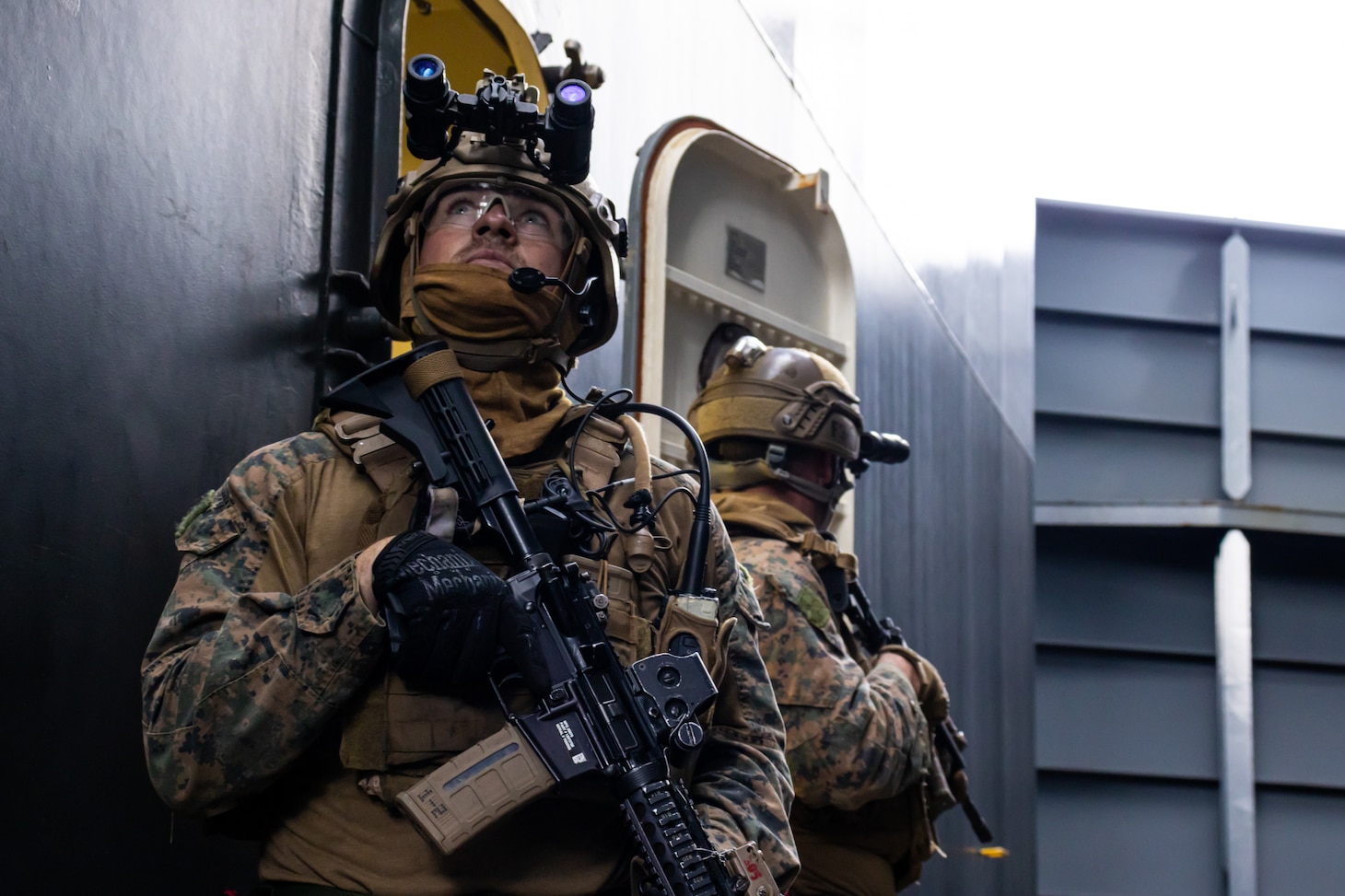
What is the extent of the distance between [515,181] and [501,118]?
0.09 meters

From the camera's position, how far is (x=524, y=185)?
1.98 metres

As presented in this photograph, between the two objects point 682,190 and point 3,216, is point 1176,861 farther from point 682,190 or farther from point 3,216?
point 3,216

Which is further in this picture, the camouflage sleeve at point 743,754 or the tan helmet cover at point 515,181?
the tan helmet cover at point 515,181

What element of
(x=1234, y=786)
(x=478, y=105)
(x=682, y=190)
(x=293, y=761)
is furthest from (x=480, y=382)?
(x=1234, y=786)

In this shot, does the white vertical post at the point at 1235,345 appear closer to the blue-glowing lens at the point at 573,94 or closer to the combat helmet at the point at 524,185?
the combat helmet at the point at 524,185

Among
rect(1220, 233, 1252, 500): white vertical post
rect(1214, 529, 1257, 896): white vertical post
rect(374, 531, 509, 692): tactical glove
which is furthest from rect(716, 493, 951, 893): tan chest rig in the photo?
rect(1220, 233, 1252, 500): white vertical post

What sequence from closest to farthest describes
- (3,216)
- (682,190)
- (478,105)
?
(3,216) → (478,105) → (682,190)

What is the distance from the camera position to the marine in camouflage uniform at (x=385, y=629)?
1552mm

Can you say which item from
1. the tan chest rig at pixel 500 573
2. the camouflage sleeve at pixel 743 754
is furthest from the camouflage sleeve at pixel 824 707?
the tan chest rig at pixel 500 573

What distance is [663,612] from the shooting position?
1.80m

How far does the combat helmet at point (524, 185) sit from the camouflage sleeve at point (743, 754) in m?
0.36

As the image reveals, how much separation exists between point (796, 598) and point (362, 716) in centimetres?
143

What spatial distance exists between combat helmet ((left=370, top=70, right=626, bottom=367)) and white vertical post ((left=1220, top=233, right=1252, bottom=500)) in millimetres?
8946

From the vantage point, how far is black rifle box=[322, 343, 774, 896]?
156 centimetres
